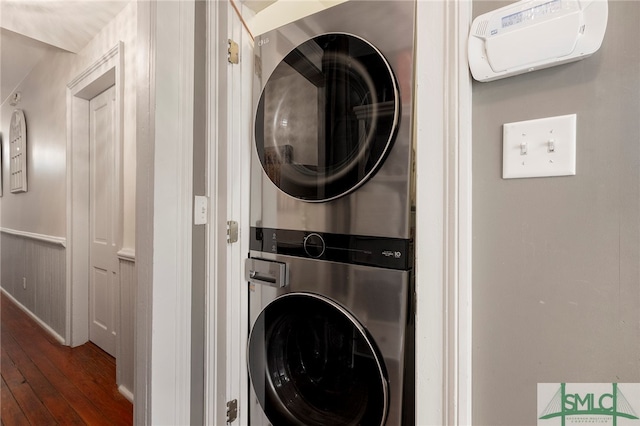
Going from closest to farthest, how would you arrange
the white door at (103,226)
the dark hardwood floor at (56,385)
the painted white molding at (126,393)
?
the dark hardwood floor at (56,385)
the painted white molding at (126,393)
the white door at (103,226)

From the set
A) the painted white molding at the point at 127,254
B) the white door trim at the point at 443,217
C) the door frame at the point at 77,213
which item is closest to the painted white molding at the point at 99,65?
the door frame at the point at 77,213

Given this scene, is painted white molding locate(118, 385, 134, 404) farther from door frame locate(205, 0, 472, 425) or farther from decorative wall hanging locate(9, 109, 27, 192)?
decorative wall hanging locate(9, 109, 27, 192)

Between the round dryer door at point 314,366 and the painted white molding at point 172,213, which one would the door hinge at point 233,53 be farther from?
the round dryer door at point 314,366

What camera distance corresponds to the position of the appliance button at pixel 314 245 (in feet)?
3.60

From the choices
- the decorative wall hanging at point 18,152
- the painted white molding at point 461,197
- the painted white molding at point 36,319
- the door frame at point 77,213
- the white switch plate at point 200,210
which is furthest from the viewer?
the decorative wall hanging at point 18,152

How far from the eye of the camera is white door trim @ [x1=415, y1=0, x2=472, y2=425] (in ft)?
2.31

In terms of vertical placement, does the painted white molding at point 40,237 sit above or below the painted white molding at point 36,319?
above

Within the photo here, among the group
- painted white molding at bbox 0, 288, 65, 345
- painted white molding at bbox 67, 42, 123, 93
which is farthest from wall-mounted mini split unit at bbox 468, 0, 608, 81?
painted white molding at bbox 0, 288, 65, 345

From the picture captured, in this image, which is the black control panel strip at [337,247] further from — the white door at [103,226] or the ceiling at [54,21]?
the ceiling at [54,21]

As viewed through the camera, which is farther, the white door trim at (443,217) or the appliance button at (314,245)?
the appliance button at (314,245)

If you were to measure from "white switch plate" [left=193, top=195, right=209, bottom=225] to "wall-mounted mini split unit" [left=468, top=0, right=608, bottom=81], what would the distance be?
38.7 inches

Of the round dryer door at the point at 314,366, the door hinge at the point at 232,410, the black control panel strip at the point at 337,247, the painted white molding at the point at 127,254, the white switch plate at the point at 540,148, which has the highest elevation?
the white switch plate at the point at 540,148

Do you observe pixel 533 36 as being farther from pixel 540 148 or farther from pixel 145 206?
pixel 145 206

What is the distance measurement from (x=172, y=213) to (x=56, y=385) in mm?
1940
